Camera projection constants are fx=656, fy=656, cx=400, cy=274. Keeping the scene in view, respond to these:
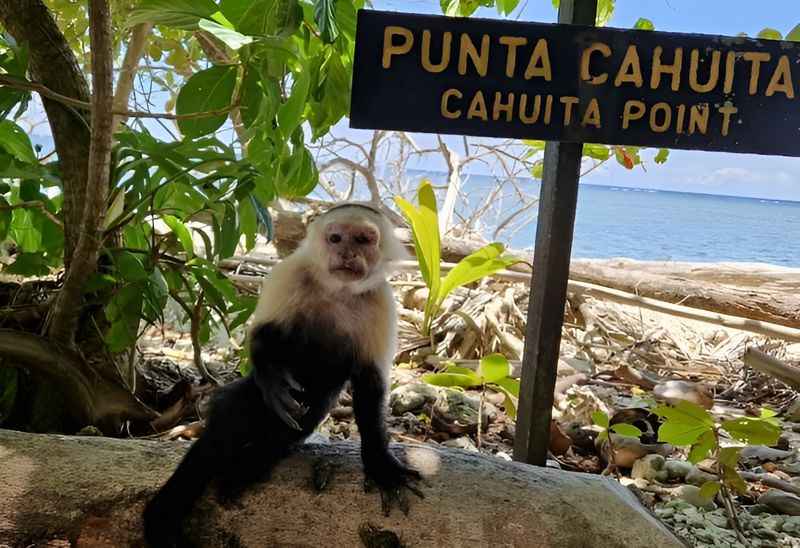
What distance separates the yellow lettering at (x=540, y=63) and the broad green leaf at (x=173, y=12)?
0.62m

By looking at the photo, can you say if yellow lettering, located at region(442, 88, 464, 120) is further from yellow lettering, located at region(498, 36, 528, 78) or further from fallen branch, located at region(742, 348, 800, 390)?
fallen branch, located at region(742, 348, 800, 390)

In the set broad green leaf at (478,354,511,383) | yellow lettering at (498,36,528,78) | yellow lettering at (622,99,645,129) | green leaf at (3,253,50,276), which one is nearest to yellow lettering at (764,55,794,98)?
yellow lettering at (622,99,645,129)

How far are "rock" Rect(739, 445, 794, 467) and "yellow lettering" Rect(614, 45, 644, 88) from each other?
54.9 inches

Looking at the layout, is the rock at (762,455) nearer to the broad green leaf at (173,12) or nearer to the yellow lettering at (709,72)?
the yellow lettering at (709,72)

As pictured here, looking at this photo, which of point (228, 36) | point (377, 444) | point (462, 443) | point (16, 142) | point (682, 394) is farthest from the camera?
point (682, 394)

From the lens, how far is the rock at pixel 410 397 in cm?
228

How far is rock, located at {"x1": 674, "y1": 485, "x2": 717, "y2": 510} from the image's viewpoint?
1.72 metres

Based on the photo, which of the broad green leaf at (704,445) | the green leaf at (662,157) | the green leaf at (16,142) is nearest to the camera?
the broad green leaf at (704,445)

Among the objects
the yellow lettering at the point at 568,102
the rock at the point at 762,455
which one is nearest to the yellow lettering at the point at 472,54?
the yellow lettering at the point at 568,102

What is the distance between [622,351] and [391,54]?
216cm

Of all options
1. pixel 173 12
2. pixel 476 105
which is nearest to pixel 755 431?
pixel 476 105

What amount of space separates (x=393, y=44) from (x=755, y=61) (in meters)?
0.66

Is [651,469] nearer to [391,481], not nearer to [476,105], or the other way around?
[391,481]

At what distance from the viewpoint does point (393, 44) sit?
1161 mm
